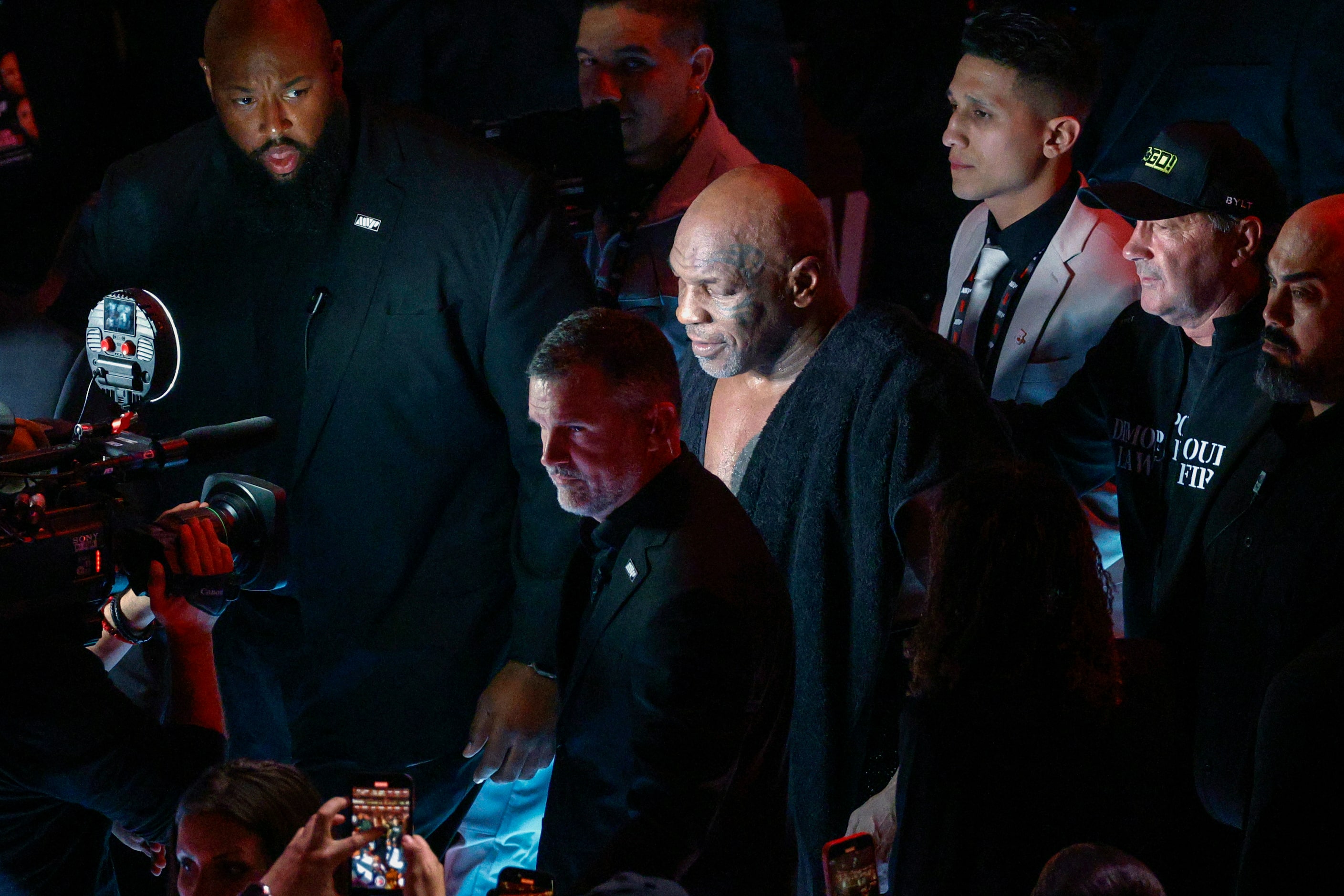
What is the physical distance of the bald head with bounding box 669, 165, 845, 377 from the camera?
2652 millimetres

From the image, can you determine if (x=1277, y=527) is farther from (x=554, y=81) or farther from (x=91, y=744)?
(x=554, y=81)

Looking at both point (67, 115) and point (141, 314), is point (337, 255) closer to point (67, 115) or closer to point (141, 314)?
point (141, 314)

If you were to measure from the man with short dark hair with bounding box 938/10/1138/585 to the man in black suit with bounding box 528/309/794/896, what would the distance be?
4.53ft

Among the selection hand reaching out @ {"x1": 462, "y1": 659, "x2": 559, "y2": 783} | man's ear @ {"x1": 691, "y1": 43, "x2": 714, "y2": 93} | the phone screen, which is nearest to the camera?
the phone screen

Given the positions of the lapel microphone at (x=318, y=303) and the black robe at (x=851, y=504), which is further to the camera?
the lapel microphone at (x=318, y=303)

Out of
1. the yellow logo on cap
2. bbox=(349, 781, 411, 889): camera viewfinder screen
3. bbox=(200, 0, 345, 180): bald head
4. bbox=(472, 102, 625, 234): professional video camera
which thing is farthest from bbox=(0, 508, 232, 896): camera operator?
the yellow logo on cap

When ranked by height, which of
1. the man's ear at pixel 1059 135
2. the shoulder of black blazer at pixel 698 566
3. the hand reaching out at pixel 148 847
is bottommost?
the hand reaching out at pixel 148 847

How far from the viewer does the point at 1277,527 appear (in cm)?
233

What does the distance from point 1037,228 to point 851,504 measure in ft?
4.02

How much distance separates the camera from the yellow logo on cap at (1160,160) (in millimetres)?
2725

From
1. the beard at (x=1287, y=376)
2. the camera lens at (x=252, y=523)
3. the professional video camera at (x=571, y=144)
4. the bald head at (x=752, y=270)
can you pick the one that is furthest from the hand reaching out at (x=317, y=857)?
the professional video camera at (x=571, y=144)

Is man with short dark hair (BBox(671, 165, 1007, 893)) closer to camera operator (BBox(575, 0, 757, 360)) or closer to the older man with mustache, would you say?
the older man with mustache

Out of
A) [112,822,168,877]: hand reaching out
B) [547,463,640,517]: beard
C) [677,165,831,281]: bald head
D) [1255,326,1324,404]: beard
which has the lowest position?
[112,822,168,877]: hand reaching out

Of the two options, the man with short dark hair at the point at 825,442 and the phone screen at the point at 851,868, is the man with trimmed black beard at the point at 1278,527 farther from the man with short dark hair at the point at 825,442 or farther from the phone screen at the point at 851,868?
the phone screen at the point at 851,868
